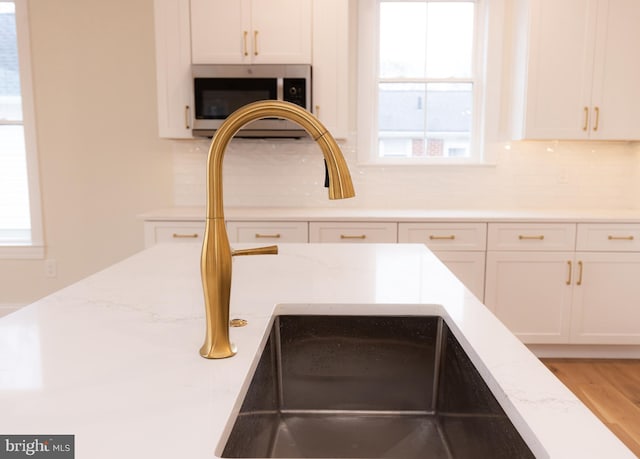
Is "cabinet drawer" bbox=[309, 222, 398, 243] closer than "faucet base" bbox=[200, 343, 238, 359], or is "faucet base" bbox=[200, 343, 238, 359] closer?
"faucet base" bbox=[200, 343, 238, 359]

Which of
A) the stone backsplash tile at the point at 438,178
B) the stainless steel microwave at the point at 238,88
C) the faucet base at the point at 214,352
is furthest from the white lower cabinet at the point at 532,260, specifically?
the faucet base at the point at 214,352

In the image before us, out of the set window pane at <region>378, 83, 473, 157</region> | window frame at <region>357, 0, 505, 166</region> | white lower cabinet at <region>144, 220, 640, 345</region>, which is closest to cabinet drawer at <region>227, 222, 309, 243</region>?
white lower cabinet at <region>144, 220, 640, 345</region>

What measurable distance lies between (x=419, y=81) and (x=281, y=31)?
106 cm

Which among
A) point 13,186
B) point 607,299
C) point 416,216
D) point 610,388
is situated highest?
point 13,186

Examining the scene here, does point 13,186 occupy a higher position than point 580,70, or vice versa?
point 580,70

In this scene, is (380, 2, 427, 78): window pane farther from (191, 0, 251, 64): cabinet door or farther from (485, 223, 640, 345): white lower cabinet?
(485, 223, 640, 345): white lower cabinet

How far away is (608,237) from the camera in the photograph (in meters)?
3.02

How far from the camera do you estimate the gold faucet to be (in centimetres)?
74

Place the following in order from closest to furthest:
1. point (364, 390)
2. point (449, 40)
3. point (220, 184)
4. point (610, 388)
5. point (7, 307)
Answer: point (220, 184) < point (364, 390) < point (610, 388) < point (449, 40) < point (7, 307)

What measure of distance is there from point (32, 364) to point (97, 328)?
0.17 m

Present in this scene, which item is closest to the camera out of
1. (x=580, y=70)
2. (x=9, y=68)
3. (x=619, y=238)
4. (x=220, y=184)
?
(x=220, y=184)

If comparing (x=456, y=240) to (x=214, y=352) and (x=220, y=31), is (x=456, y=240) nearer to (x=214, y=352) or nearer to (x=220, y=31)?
(x=220, y=31)

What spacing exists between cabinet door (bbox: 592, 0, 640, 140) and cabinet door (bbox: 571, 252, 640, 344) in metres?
0.81

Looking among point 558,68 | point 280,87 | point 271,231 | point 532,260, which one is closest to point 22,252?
point 271,231
